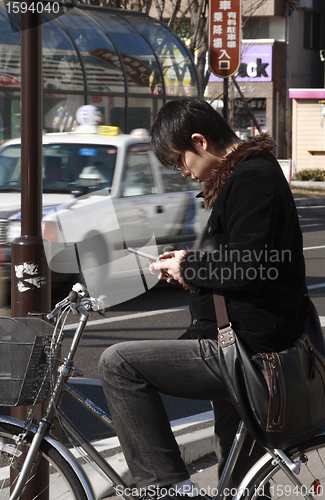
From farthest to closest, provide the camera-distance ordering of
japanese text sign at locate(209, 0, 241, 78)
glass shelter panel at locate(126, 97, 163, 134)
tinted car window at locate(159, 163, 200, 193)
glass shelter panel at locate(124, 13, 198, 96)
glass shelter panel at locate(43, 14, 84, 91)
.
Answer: japanese text sign at locate(209, 0, 241, 78) < glass shelter panel at locate(126, 97, 163, 134) < glass shelter panel at locate(124, 13, 198, 96) < glass shelter panel at locate(43, 14, 84, 91) < tinted car window at locate(159, 163, 200, 193)

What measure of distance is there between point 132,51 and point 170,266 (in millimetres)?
13387

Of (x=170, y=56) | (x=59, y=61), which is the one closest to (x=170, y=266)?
(x=59, y=61)

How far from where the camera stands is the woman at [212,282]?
7.11ft

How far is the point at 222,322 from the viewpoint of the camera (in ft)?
7.30

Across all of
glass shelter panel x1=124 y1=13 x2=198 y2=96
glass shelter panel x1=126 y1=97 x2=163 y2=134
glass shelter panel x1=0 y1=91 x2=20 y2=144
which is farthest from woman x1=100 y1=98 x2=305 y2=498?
glass shelter panel x1=124 y1=13 x2=198 y2=96

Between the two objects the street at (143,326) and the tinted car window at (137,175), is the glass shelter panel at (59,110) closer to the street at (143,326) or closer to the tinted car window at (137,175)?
the street at (143,326)

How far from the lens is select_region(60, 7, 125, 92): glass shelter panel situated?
14297 mm

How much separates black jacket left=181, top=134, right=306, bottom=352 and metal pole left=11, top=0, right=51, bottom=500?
0.86 meters

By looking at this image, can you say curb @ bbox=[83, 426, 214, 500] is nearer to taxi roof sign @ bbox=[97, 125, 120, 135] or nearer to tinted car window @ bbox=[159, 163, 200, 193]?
tinted car window @ bbox=[159, 163, 200, 193]

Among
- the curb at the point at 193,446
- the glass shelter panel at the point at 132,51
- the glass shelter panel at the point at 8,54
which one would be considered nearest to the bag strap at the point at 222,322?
the curb at the point at 193,446

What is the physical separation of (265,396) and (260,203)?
59 cm

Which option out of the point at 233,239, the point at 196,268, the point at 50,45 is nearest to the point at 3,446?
the point at 196,268

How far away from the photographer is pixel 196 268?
7.39 ft

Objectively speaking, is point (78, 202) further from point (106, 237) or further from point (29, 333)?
point (29, 333)
